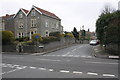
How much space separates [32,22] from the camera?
40.5 metres

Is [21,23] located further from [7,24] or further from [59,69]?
A: [59,69]

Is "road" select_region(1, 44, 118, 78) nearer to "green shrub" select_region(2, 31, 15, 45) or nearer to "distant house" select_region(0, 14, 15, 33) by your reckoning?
"green shrub" select_region(2, 31, 15, 45)

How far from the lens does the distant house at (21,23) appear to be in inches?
1629

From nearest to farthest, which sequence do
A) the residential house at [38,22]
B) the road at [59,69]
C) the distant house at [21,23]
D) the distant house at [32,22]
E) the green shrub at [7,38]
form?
the road at [59,69]
the green shrub at [7,38]
the residential house at [38,22]
the distant house at [32,22]
the distant house at [21,23]

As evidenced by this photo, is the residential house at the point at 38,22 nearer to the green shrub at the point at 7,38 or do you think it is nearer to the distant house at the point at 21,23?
the distant house at the point at 21,23

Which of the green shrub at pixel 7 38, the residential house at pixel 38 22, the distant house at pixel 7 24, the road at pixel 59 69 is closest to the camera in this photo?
the road at pixel 59 69

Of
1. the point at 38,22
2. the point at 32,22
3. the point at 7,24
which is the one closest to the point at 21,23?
the point at 32,22

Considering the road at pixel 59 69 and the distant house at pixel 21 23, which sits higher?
the distant house at pixel 21 23

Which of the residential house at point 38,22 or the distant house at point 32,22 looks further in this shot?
the distant house at point 32,22

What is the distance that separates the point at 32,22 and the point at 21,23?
12.2 ft

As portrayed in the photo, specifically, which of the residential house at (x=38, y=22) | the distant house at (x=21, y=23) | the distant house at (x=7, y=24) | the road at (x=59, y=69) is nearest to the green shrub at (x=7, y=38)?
the residential house at (x=38, y=22)

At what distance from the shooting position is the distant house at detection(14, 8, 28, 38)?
41.4 m

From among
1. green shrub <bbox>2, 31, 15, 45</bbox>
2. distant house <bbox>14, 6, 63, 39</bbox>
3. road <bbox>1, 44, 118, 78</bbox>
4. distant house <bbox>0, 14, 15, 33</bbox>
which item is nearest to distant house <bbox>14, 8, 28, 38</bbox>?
distant house <bbox>14, 6, 63, 39</bbox>

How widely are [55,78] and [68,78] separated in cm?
67
